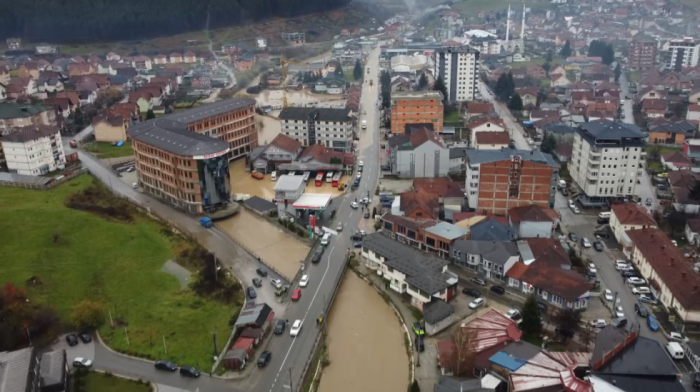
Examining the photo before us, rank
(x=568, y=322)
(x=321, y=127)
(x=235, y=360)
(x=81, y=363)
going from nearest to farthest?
(x=235, y=360), (x=81, y=363), (x=568, y=322), (x=321, y=127)

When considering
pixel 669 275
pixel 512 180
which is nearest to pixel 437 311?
pixel 669 275

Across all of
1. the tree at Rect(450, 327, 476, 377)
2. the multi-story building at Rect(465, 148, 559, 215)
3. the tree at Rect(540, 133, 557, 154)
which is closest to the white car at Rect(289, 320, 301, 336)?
the tree at Rect(450, 327, 476, 377)

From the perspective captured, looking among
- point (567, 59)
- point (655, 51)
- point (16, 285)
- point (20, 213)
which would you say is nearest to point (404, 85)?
point (567, 59)

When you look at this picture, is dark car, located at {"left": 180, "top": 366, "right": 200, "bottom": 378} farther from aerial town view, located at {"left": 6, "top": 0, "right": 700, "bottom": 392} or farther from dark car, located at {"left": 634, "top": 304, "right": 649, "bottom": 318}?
dark car, located at {"left": 634, "top": 304, "right": 649, "bottom": 318}

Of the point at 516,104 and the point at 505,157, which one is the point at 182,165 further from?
the point at 516,104

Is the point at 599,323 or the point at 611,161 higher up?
the point at 611,161

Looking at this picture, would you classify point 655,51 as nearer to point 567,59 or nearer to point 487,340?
point 567,59
